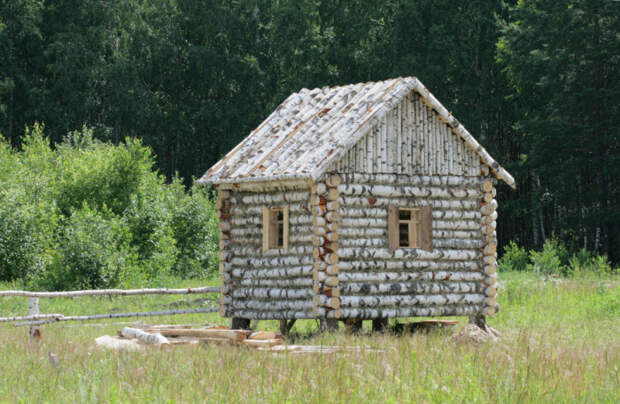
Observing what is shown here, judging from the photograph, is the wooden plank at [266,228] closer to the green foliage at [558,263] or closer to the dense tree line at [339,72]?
the green foliage at [558,263]

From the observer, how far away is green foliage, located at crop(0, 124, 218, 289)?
30.7 m

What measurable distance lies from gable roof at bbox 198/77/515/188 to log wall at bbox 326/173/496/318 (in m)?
0.83

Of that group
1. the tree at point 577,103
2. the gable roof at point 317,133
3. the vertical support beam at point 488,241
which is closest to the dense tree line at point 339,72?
the tree at point 577,103

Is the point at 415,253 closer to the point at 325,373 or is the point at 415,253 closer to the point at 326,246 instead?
the point at 326,246

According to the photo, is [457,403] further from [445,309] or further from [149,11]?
[149,11]

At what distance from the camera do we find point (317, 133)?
20.5m

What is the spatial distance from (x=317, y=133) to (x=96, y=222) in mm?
13619

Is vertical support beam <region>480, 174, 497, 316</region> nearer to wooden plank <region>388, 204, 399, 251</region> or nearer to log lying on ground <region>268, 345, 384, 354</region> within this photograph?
wooden plank <region>388, 204, 399, 251</region>

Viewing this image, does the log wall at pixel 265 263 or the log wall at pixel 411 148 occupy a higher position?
the log wall at pixel 411 148

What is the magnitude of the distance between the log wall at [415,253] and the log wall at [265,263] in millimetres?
849

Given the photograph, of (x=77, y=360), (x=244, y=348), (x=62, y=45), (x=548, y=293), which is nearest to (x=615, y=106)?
(x=548, y=293)

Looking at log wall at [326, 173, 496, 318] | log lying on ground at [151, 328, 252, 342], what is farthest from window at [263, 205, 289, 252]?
log lying on ground at [151, 328, 252, 342]

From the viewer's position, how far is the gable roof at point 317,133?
19.1 metres

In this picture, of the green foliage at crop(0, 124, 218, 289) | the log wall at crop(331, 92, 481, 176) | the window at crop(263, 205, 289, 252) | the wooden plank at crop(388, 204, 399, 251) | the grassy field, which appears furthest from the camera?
the green foliage at crop(0, 124, 218, 289)
